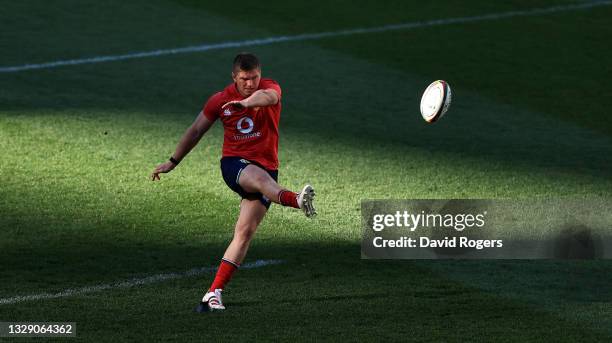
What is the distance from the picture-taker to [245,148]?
914 centimetres

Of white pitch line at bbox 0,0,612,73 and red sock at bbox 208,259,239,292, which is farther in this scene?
white pitch line at bbox 0,0,612,73

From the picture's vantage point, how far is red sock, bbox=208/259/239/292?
8977 millimetres

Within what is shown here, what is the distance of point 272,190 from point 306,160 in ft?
14.9

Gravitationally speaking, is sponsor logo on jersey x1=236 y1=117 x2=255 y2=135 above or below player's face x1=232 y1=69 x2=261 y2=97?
below

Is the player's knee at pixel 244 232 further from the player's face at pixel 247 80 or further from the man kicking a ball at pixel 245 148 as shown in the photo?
the player's face at pixel 247 80

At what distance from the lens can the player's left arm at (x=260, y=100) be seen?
8719mm

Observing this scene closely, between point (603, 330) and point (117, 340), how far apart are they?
3.35m

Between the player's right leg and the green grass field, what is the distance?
2.68ft

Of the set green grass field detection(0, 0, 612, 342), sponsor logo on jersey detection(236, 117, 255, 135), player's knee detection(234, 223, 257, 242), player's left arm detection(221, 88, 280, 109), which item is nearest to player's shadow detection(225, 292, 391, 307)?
green grass field detection(0, 0, 612, 342)

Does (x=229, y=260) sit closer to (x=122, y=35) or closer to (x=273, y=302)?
(x=273, y=302)

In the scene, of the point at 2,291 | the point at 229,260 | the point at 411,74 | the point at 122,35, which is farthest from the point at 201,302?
the point at 122,35

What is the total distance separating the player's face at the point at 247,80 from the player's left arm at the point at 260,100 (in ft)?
0.25

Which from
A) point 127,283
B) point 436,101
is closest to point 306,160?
point 436,101

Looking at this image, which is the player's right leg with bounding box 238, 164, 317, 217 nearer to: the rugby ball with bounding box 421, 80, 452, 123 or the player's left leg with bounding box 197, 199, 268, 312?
the player's left leg with bounding box 197, 199, 268, 312
